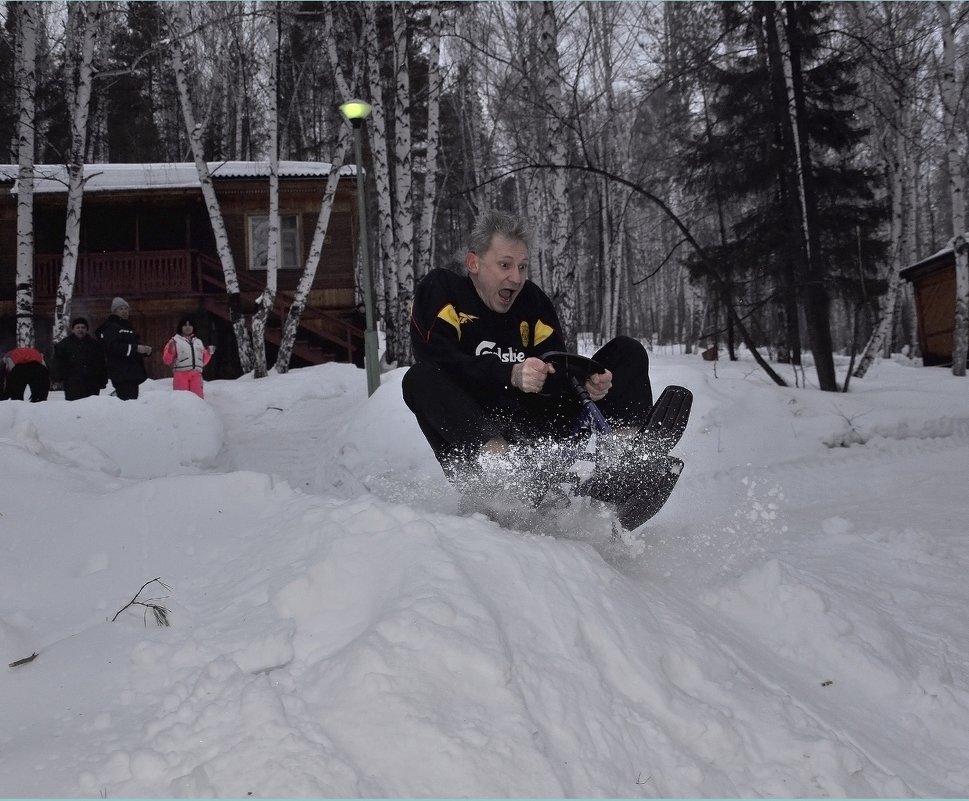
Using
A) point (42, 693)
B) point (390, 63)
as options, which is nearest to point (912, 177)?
point (390, 63)

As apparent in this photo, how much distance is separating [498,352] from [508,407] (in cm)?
35

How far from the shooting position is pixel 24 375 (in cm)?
912

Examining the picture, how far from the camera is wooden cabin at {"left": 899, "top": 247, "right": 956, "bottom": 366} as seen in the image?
1683 centimetres

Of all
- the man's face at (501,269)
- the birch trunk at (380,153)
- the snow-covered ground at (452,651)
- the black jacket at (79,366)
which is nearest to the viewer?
the snow-covered ground at (452,651)

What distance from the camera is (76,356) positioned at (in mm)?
8898

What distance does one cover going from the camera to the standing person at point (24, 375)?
9.10 m

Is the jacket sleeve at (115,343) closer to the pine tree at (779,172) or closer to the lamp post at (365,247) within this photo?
the lamp post at (365,247)

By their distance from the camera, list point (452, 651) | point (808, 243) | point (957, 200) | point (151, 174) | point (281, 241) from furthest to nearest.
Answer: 1. point (281, 241)
2. point (151, 174)
3. point (957, 200)
4. point (808, 243)
5. point (452, 651)

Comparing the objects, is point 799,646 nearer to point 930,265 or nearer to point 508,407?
point 508,407

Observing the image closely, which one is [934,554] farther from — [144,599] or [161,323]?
[161,323]

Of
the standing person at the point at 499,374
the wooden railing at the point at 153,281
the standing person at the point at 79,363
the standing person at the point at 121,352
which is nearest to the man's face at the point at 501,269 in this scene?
the standing person at the point at 499,374

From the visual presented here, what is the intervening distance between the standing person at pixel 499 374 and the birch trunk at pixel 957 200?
9.32 m

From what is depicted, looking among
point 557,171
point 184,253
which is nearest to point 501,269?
point 557,171

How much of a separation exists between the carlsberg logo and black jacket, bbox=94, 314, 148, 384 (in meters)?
7.44
